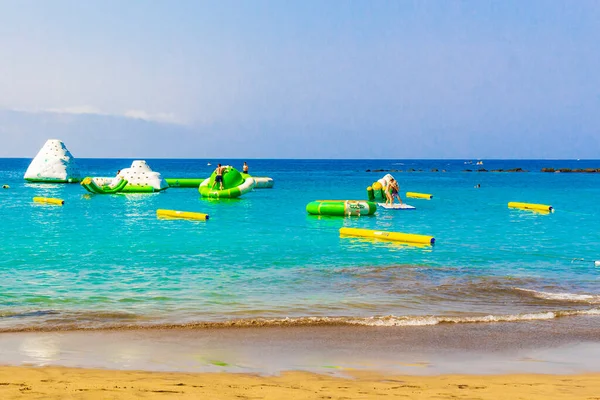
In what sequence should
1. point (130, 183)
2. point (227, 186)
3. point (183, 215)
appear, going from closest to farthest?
point (183, 215) < point (227, 186) < point (130, 183)

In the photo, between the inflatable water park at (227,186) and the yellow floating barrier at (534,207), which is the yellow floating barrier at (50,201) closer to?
the inflatable water park at (227,186)

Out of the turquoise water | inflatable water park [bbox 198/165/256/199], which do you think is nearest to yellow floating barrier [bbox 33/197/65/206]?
the turquoise water

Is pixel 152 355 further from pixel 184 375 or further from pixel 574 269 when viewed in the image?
pixel 574 269

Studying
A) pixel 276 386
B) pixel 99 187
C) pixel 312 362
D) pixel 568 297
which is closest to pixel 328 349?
pixel 312 362

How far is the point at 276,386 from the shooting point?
605cm

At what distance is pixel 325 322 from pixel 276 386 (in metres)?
3.12

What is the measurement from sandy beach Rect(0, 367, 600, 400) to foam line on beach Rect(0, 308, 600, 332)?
7.04 feet

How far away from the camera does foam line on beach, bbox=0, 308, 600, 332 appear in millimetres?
8680

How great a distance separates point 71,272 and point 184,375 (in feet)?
24.9

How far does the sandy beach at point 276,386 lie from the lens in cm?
570

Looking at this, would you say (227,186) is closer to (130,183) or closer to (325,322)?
(130,183)

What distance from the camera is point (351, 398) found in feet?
18.6

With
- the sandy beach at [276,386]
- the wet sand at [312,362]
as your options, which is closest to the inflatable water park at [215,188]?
the wet sand at [312,362]

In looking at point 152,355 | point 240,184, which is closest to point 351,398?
point 152,355
